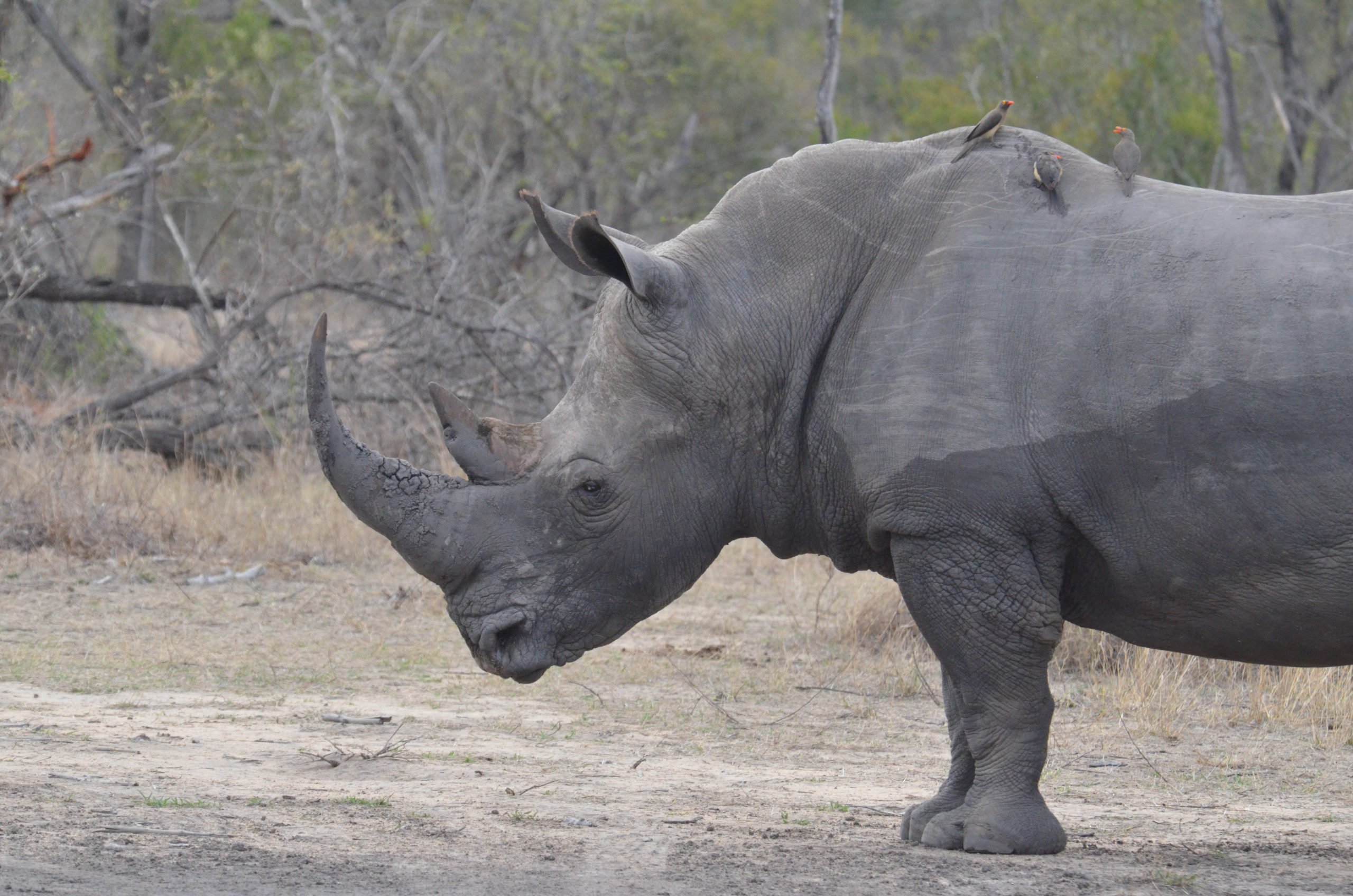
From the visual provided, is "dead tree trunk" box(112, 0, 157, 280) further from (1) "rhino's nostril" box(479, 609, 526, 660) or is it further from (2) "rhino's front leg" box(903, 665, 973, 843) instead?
(2) "rhino's front leg" box(903, 665, 973, 843)

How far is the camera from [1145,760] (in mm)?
6352

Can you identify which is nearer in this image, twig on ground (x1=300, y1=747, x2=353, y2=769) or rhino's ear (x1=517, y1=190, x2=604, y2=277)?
rhino's ear (x1=517, y1=190, x2=604, y2=277)

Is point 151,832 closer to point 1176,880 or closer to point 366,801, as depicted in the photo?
point 366,801

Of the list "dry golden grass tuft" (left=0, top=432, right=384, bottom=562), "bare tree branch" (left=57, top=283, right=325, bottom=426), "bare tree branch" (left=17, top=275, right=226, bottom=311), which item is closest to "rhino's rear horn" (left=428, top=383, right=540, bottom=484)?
"dry golden grass tuft" (left=0, top=432, right=384, bottom=562)

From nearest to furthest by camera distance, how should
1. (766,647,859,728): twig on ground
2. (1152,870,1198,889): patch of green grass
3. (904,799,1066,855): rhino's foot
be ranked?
(1152,870,1198,889): patch of green grass
(904,799,1066,855): rhino's foot
(766,647,859,728): twig on ground

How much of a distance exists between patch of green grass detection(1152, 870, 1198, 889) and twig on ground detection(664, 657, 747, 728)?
8.42 ft

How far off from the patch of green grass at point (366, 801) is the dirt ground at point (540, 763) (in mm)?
22

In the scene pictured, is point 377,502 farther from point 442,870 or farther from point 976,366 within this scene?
point 976,366

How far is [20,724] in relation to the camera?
6.23 metres

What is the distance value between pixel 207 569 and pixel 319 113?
950cm

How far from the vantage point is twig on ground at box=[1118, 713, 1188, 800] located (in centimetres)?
595

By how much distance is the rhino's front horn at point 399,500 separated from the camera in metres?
4.75

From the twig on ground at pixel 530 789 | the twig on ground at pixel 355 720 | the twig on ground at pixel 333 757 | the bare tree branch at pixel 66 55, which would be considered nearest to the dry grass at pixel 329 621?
the twig on ground at pixel 355 720

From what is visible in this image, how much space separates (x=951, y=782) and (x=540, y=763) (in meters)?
1.64
